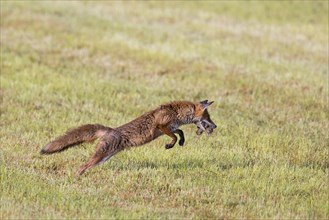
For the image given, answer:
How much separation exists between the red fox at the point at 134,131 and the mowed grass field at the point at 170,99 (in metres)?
0.43

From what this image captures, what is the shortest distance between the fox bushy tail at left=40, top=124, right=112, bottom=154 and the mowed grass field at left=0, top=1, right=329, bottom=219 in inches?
17.7

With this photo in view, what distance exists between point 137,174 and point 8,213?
2.54 meters

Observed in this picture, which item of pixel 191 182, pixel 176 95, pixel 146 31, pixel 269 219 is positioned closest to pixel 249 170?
pixel 191 182

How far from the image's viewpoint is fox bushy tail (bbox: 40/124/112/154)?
10.4m

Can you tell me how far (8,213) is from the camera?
8820 mm

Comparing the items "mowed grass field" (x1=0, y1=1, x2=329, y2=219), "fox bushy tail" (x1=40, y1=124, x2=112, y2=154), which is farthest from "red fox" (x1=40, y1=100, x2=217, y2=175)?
"mowed grass field" (x1=0, y1=1, x2=329, y2=219)

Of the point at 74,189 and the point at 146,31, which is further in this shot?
the point at 146,31

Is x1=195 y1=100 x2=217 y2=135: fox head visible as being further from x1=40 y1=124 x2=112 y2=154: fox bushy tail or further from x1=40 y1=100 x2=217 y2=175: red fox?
x1=40 y1=124 x2=112 y2=154: fox bushy tail

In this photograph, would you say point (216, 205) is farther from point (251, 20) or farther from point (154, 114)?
point (251, 20)

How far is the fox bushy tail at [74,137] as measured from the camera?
34.2ft

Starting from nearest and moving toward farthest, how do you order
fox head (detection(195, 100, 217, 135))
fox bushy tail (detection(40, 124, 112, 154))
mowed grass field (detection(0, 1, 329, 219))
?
mowed grass field (detection(0, 1, 329, 219))
fox bushy tail (detection(40, 124, 112, 154))
fox head (detection(195, 100, 217, 135))

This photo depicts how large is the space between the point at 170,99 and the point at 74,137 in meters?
7.17

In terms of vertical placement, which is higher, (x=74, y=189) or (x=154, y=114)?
(x=154, y=114)

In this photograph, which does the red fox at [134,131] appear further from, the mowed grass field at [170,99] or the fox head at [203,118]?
the mowed grass field at [170,99]
